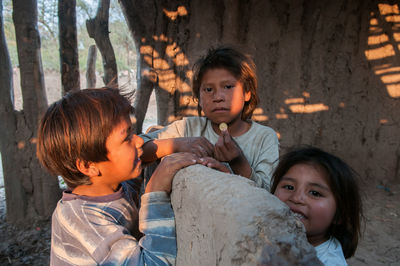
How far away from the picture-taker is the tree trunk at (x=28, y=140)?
124 inches

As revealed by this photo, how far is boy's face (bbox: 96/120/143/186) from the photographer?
96 centimetres

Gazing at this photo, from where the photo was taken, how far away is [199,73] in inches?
58.1

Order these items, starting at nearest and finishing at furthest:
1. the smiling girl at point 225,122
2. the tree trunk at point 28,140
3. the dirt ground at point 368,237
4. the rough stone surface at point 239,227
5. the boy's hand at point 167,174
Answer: the rough stone surface at point 239,227 → the boy's hand at point 167,174 → the smiling girl at point 225,122 → the dirt ground at point 368,237 → the tree trunk at point 28,140

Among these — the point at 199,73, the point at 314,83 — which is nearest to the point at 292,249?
the point at 199,73

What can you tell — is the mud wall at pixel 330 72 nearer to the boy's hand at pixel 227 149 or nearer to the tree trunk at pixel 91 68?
the boy's hand at pixel 227 149

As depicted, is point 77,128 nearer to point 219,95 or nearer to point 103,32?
point 219,95

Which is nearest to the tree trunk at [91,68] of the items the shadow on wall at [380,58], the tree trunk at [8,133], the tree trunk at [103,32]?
the tree trunk at [103,32]

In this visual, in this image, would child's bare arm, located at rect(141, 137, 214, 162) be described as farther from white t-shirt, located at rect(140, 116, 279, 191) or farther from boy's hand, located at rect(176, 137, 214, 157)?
white t-shirt, located at rect(140, 116, 279, 191)

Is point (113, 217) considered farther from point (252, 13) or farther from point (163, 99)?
point (252, 13)

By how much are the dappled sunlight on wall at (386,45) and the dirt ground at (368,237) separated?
153cm

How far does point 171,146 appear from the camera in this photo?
4.00ft

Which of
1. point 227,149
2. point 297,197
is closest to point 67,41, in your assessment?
point 227,149

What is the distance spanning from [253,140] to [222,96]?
11.1 inches

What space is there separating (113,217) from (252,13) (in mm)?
3114
